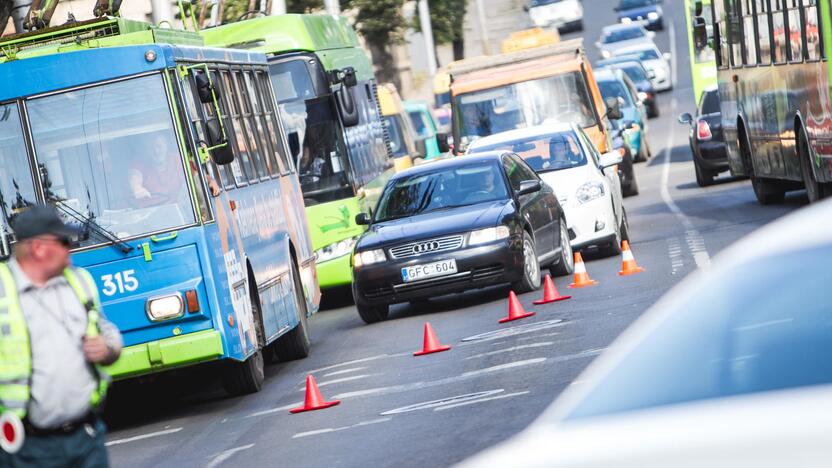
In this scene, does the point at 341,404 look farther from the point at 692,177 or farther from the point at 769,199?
the point at 692,177

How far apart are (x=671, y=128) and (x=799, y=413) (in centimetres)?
4668

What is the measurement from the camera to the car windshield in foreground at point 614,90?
3681cm

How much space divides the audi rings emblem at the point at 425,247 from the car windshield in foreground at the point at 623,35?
157ft

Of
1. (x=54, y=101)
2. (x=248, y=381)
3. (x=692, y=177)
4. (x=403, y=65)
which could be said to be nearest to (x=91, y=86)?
(x=54, y=101)

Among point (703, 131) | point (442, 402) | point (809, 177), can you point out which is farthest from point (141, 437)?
point (703, 131)

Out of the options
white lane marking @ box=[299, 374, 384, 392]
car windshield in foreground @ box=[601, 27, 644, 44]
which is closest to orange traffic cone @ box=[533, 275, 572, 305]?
white lane marking @ box=[299, 374, 384, 392]

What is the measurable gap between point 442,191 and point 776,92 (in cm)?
538

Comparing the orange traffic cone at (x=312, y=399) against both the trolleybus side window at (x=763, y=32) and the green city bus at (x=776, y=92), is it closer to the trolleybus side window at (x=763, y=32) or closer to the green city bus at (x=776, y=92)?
the green city bus at (x=776, y=92)

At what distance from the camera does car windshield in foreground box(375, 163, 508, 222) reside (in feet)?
59.9

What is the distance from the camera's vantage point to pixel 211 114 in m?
13.8

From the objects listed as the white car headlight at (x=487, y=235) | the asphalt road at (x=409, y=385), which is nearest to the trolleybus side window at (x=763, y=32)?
the asphalt road at (x=409, y=385)

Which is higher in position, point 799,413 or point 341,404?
point 799,413

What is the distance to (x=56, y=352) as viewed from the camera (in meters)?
6.41

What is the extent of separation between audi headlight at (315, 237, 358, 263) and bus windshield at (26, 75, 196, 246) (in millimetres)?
8065
